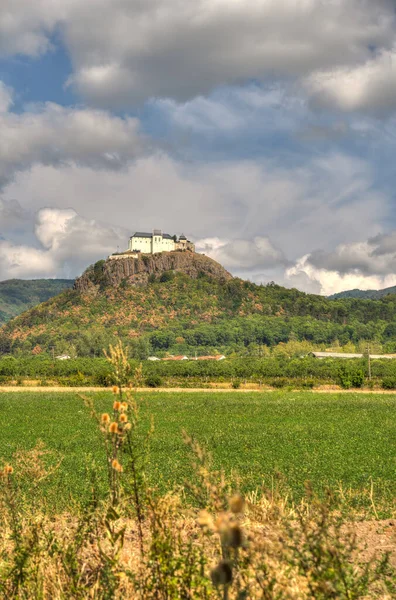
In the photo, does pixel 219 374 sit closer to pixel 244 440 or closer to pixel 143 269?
pixel 244 440

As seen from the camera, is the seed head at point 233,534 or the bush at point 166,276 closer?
the seed head at point 233,534

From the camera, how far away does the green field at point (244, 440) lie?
654 inches

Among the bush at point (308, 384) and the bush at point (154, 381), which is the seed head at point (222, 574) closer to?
the bush at point (308, 384)

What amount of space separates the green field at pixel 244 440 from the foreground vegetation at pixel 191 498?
0.12 metres

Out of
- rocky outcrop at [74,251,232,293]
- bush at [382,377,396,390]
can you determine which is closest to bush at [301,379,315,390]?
bush at [382,377,396,390]

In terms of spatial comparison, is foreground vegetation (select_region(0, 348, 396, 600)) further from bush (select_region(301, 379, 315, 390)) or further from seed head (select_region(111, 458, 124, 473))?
bush (select_region(301, 379, 315, 390))

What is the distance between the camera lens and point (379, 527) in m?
9.62

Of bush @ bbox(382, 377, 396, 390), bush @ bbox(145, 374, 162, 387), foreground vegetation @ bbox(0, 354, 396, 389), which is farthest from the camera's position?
bush @ bbox(145, 374, 162, 387)

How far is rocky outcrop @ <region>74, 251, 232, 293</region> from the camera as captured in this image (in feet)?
573

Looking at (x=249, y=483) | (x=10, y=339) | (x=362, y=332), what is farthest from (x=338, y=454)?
(x=362, y=332)

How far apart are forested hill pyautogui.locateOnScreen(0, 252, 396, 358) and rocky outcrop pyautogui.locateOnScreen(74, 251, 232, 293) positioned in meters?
0.33

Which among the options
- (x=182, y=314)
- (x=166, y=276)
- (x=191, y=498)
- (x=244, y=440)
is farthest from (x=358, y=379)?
(x=166, y=276)

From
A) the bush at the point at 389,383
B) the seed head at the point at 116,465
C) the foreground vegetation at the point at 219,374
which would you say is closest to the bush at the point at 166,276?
the foreground vegetation at the point at 219,374

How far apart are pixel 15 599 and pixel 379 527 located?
6.98m
